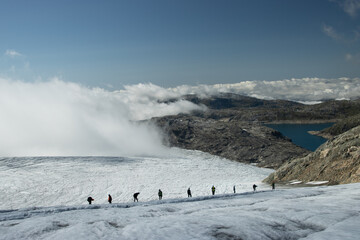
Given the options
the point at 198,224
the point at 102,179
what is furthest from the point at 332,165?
the point at 102,179

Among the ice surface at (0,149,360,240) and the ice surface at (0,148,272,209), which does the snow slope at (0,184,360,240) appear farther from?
the ice surface at (0,148,272,209)

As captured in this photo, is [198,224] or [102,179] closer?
[198,224]

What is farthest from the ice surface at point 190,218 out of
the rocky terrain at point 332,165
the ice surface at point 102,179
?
the rocky terrain at point 332,165

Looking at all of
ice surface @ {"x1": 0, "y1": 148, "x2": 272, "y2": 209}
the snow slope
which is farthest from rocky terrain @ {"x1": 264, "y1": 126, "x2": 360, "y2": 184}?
the snow slope

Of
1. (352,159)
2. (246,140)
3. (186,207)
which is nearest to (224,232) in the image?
(186,207)

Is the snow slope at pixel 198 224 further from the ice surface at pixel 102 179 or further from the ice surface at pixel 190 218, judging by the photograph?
the ice surface at pixel 102 179

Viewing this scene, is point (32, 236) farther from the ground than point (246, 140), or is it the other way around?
point (246, 140)

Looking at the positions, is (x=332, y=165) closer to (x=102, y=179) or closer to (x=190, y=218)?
(x=190, y=218)

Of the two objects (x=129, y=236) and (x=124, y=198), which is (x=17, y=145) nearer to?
(x=124, y=198)
